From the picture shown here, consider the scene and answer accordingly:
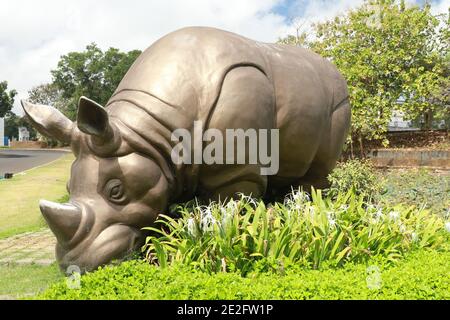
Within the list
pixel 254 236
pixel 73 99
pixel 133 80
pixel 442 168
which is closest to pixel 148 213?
pixel 254 236

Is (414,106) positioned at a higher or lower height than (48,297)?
higher

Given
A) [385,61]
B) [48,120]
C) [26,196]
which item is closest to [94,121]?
[48,120]

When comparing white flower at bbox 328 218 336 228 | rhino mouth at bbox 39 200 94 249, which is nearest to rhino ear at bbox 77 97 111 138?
rhino mouth at bbox 39 200 94 249

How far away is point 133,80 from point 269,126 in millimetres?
1408

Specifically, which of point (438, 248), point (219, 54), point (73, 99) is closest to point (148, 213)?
point (219, 54)

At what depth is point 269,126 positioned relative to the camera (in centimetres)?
474

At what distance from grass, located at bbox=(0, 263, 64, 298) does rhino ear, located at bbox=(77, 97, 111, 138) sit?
1.52 m

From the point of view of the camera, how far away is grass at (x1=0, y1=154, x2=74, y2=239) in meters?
9.37

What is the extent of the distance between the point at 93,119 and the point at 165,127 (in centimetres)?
66

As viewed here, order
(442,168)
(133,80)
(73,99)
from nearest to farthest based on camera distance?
(133,80) < (442,168) < (73,99)
